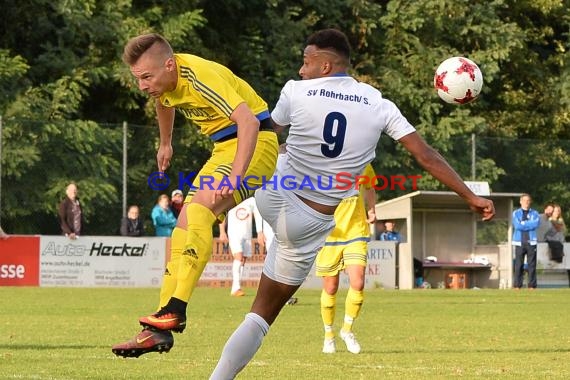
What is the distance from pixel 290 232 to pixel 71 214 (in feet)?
59.6

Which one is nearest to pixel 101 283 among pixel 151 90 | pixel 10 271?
pixel 10 271

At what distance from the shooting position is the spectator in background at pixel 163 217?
25.7 meters

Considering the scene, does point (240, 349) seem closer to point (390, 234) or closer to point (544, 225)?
point (390, 234)

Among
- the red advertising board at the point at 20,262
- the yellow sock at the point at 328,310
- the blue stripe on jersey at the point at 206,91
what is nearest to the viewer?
the blue stripe on jersey at the point at 206,91

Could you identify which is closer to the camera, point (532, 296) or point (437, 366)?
point (437, 366)

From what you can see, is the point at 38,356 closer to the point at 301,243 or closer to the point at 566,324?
the point at 301,243

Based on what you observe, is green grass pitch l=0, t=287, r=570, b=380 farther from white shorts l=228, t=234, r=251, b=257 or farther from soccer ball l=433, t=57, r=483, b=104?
soccer ball l=433, t=57, r=483, b=104

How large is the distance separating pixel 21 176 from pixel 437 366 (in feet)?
53.6

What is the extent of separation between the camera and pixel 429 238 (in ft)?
99.2

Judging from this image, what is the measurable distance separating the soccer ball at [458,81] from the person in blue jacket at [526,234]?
15661 millimetres

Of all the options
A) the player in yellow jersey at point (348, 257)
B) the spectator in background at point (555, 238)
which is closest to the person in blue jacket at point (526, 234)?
the spectator in background at point (555, 238)

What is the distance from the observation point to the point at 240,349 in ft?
22.5

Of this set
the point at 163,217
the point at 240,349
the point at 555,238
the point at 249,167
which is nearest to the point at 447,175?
the point at 249,167

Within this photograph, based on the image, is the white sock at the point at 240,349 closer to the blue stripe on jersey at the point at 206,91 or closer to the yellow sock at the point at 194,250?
the yellow sock at the point at 194,250
